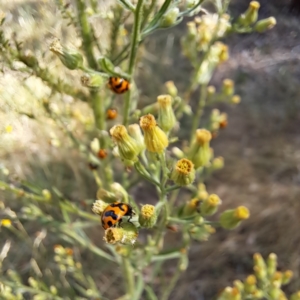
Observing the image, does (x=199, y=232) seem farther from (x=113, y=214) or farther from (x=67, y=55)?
(x=67, y=55)

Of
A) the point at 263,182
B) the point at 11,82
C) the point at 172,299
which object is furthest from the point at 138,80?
the point at 11,82

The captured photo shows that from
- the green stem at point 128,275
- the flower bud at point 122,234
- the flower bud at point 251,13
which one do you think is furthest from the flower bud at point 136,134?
the green stem at point 128,275

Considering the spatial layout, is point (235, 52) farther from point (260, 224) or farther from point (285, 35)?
point (260, 224)

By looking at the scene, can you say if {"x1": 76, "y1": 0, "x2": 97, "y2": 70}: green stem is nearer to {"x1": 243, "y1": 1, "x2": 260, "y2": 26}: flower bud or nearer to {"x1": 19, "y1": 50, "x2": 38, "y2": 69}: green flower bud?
{"x1": 19, "y1": 50, "x2": 38, "y2": 69}: green flower bud

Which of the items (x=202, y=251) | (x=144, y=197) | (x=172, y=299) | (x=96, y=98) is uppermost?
(x=96, y=98)

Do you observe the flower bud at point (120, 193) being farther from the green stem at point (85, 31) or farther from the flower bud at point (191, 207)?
the green stem at point (85, 31)

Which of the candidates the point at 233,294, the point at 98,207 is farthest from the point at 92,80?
the point at 233,294
